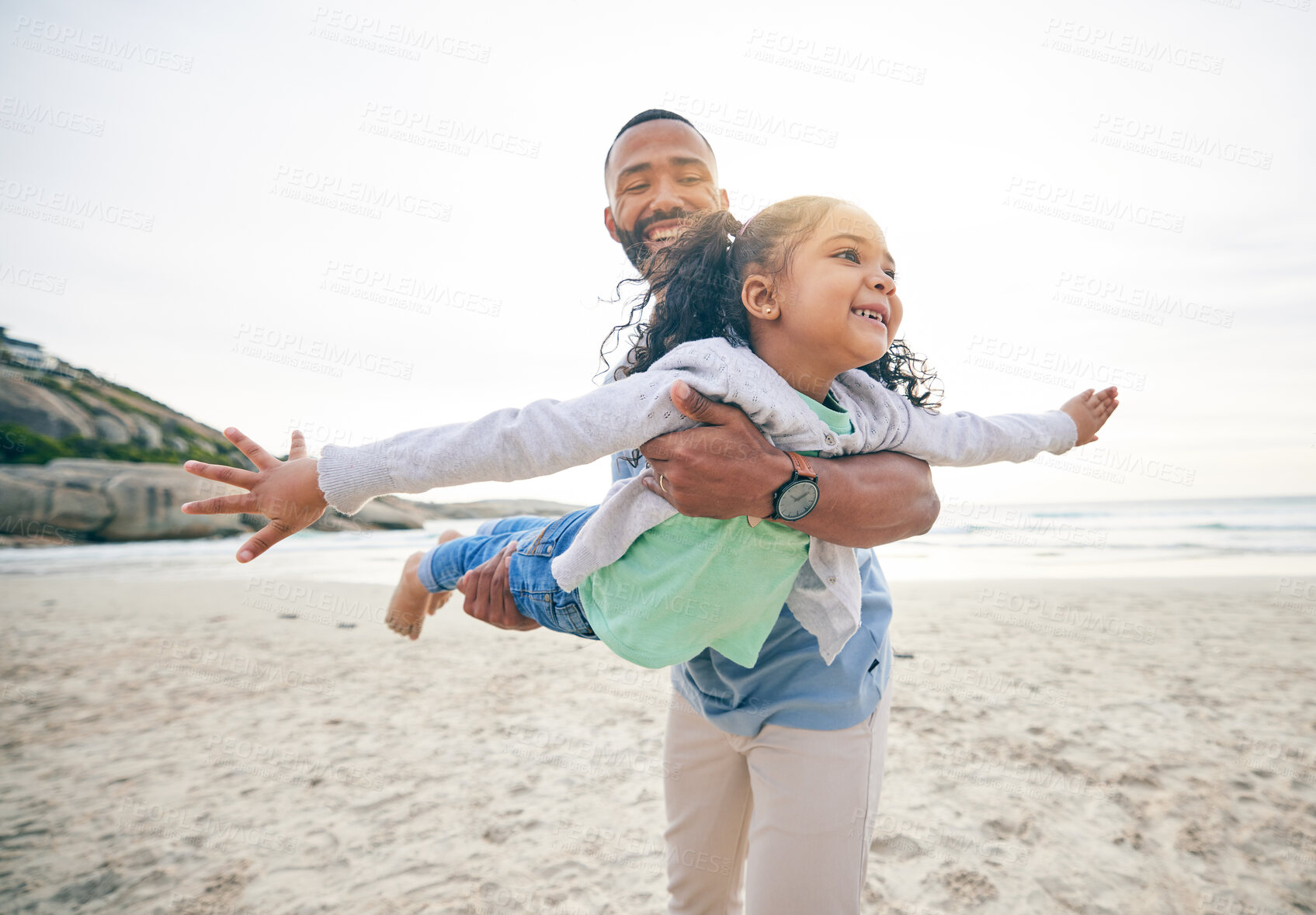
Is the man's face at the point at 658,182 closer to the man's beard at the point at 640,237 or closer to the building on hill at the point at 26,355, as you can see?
the man's beard at the point at 640,237

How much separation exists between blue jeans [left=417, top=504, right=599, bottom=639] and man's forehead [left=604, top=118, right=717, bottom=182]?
1528 millimetres

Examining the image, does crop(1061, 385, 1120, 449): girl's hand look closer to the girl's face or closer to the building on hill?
the girl's face

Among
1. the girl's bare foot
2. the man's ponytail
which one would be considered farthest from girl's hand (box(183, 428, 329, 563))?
the girl's bare foot

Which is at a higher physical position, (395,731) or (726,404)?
(726,404)

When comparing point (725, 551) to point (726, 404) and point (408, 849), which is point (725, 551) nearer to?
point (726, 404)

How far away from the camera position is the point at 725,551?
4.97ft

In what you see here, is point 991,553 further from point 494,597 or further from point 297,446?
point 297,446

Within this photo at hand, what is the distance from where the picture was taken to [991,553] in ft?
48.1

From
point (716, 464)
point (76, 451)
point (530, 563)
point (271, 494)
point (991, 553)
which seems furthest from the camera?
point (76, 451)

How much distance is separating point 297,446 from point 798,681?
54.9 inches

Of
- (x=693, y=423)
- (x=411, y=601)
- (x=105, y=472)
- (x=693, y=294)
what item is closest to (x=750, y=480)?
(x=693, y=423)

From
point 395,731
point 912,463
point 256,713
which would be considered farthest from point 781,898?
point 256,713

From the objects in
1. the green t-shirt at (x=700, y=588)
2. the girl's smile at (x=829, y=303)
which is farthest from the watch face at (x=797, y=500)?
the girl's smile at (x=829, y=303)

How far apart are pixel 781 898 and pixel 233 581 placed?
41.5 feet
